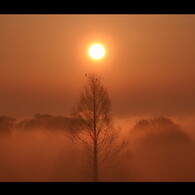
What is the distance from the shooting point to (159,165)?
20.5 metres

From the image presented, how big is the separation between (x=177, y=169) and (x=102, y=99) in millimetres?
6437

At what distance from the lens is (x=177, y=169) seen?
20.1 m

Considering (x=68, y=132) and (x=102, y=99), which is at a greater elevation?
(x=102, y=99)

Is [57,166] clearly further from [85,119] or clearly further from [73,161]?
[85,119]
